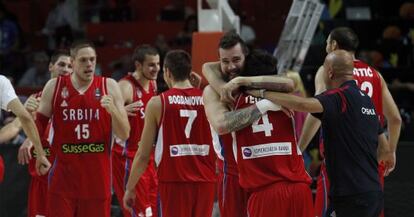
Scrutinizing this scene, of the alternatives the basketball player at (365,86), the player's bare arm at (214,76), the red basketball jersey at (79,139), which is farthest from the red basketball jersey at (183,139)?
the basketball player at (365,86)

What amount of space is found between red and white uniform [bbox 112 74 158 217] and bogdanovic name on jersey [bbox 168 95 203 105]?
1.95 metres

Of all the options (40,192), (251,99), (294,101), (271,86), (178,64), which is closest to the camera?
(294,101)

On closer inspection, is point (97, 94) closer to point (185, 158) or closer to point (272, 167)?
point (185, 158)

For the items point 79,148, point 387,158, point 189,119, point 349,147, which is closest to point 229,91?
point 349,147

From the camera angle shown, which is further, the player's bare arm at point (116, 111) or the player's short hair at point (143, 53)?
the player's short hair at point (143, 53)

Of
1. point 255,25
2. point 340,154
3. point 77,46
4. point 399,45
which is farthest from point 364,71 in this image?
point 255,25

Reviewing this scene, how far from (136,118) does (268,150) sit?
133 inches

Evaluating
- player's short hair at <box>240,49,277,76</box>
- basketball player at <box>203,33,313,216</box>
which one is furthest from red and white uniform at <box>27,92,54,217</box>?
player's short hair at <box>240,49,277,76</box>

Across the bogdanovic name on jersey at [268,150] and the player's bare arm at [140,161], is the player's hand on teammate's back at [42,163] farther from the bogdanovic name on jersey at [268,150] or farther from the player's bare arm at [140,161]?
the bogdanovic name on jersey at [268,150]

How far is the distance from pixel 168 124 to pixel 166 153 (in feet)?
0.95

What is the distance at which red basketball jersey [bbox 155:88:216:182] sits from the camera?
7.70 meters

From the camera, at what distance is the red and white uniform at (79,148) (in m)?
8.25

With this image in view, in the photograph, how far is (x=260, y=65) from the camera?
671cm

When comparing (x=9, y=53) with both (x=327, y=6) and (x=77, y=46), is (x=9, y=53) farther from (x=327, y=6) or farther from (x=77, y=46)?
(x=77, y=46)
